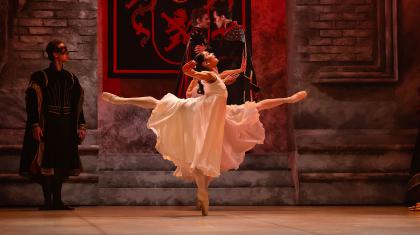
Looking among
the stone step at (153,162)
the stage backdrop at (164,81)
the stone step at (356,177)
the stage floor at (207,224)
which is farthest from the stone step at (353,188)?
the stage floor at (207,224)

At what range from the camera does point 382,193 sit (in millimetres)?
9516

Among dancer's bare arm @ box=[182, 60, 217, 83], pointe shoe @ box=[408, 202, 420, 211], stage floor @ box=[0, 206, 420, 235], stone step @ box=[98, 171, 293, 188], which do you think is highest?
dancer's bare arm @ box=[182, 60, 217, 83]

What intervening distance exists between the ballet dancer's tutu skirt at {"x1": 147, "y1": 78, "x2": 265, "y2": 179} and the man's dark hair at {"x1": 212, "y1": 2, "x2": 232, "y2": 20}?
2812 millimetres

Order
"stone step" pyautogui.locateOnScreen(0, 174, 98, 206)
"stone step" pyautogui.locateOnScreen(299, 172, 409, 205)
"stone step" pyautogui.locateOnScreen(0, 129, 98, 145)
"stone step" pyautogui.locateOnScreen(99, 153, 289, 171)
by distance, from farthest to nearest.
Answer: "stone step" pyautogui.locateOnScreen(99, 153, 289, 171)
"stone step" pyautogui.locateOnScreen(299, 172, 409, 205)
"stone step" pyautogui.locateOnScreen(0, 129, 98, 145)
"stone step" pyautogui.locateOnScreen(0, 174, 98, 206)

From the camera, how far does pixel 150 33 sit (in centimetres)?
1090

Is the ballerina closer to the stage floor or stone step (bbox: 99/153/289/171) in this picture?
the stage floor

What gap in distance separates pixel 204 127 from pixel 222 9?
3.79 m

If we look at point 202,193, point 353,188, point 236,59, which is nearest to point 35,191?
point 236,59

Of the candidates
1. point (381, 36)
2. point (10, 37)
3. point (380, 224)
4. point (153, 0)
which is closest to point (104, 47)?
point (153, 0)

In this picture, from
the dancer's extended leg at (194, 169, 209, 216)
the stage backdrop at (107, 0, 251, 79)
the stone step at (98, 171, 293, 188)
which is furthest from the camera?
the stage backdrop at (107, 0, 251, 79)

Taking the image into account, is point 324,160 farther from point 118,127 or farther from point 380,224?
point 380,224

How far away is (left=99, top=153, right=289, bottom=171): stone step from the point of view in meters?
9.93

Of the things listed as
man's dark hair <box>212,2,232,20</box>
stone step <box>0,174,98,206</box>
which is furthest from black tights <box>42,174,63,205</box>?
man's dark hair <box>212,2,232,20</box>

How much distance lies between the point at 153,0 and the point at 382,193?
151 inches
